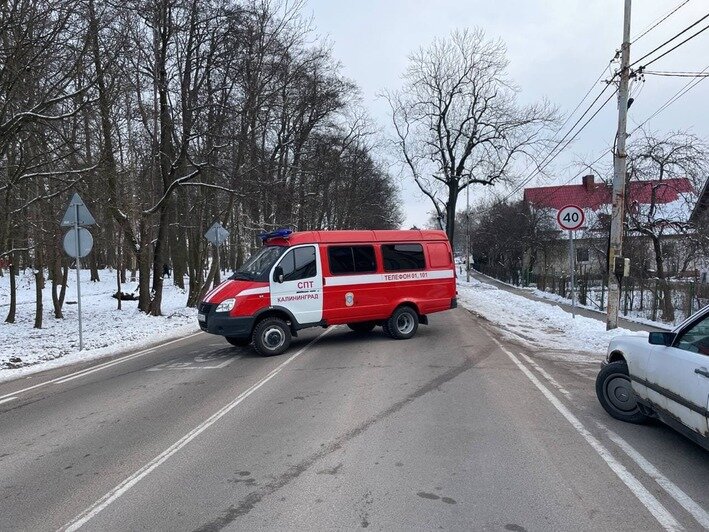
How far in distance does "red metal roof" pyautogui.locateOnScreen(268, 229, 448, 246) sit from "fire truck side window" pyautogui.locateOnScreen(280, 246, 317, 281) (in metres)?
0.19

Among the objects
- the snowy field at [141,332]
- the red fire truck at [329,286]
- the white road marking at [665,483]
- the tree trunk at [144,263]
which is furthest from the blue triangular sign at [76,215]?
the white road marking at [665,483]

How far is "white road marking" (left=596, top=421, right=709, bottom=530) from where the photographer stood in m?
3.80

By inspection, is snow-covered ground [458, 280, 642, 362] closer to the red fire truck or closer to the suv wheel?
the red fire truck

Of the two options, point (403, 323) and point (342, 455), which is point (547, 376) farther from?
point (342, 455)

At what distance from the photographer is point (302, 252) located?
11180mm

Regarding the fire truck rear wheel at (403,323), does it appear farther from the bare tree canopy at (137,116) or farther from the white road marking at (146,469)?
the bare tree canopy at (137,116)

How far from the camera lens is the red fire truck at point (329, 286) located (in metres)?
10.6

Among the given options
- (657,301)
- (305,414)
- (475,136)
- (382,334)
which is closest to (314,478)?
(305,414)

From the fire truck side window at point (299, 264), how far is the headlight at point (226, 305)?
1122 millimetres

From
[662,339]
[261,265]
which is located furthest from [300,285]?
[662,339]

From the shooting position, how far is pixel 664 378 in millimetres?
4922

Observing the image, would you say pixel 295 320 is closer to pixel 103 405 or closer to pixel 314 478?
pixel 103 405

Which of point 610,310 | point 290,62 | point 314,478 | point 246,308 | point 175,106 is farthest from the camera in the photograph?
point 290,62

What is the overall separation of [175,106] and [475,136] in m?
24.3
